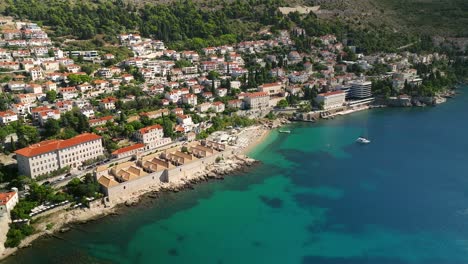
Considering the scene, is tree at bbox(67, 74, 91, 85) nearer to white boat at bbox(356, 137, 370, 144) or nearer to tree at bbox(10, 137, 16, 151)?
tree at bbox(10, 137, 16, 151)

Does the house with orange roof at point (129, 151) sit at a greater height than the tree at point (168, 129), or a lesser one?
lesser

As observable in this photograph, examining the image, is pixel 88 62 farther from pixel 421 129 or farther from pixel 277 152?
pixel 421 129

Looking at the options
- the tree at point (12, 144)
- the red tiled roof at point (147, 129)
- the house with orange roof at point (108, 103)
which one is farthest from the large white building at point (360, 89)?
the tree at point (12, 144)

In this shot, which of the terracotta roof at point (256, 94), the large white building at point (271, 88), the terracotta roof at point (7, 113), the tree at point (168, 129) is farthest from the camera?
A: the large white building at point (271, 88)

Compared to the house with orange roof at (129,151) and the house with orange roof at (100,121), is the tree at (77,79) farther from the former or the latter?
the house with orange roof at (129,151)

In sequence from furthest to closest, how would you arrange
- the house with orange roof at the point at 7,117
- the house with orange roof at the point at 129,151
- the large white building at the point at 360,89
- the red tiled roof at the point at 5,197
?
the large white building at the point at 360,89
the house with orange roof at the point at 7,117
the house with orange roof at the point at 129,151
the red tiled roof at the point at 5,197

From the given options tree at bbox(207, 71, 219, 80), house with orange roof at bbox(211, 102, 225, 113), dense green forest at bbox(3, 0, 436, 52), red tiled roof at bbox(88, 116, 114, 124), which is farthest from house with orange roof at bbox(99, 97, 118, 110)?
dense green forest at bbox(3, 0, 436, 52)
